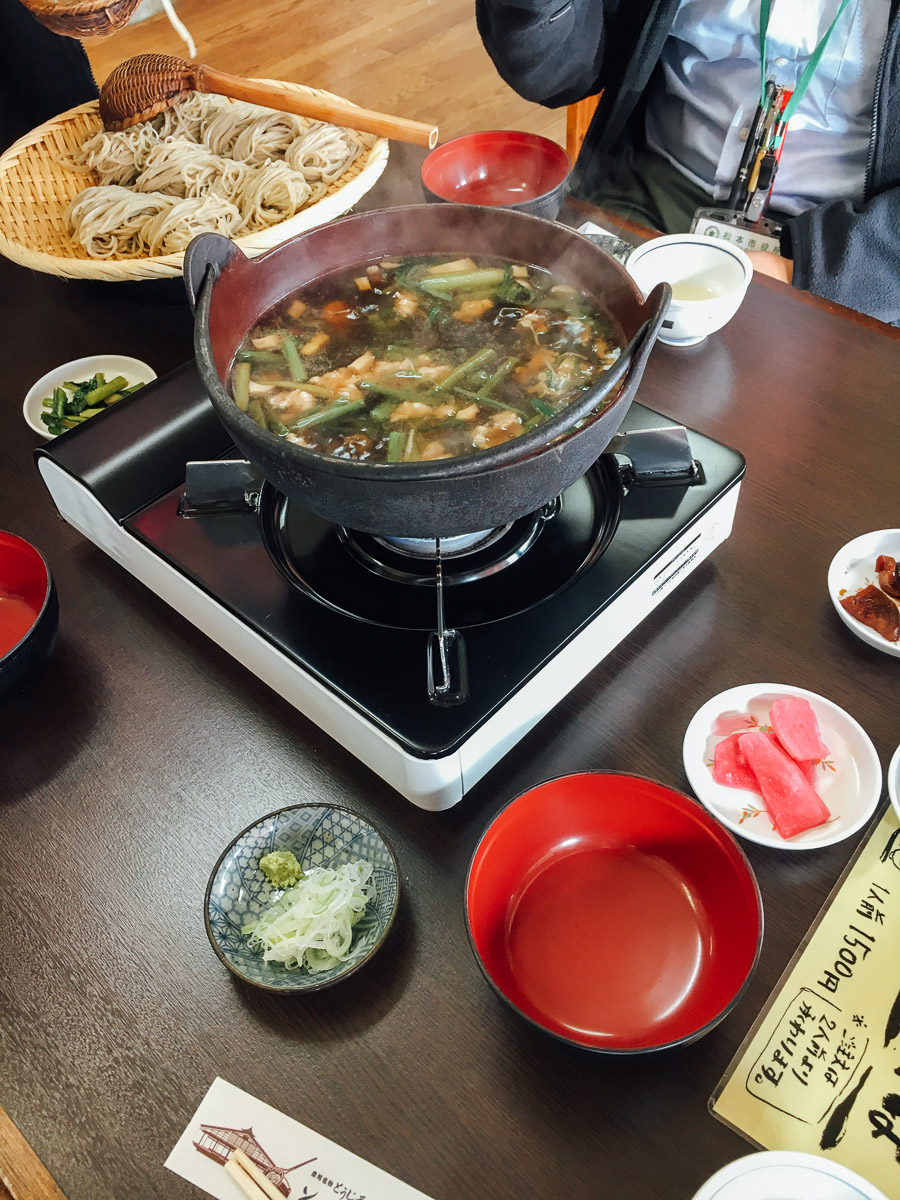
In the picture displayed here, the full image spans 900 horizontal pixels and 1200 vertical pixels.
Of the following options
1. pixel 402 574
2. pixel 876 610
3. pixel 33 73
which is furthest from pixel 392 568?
pixel 33 73

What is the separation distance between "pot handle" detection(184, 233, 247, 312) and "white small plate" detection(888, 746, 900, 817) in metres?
1.06

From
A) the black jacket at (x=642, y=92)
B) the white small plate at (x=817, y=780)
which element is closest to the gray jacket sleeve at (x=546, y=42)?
the black jacket at (x=642, y=92)

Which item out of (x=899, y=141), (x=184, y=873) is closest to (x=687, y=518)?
(x=184, y=873)

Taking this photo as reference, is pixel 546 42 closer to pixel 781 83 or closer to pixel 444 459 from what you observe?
pixel 781 83

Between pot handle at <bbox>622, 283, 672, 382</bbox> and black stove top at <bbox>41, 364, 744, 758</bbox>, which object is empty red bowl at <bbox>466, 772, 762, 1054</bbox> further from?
pot handle at <bbox>622, 283, 672, 382</bbox>

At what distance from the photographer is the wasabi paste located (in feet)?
3.50

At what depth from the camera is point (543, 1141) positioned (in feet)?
3.02

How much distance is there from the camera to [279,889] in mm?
1077

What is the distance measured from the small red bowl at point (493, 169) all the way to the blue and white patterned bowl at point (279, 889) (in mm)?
1438

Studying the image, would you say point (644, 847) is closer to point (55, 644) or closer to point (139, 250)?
point (55, 644)

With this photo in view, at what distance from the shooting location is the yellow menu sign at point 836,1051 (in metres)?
0.90

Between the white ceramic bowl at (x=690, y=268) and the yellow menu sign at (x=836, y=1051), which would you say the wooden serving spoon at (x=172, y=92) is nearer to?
the white ceramic bowl at (x=690, y=268)

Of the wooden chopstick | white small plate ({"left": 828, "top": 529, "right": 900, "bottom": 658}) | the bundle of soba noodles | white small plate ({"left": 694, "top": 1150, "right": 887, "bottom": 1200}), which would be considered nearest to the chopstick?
the wooden chopstick

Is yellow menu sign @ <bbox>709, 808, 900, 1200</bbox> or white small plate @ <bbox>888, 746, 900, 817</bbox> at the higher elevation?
white small plate @ <bbox>888, 746, 900, 817</bbox>
